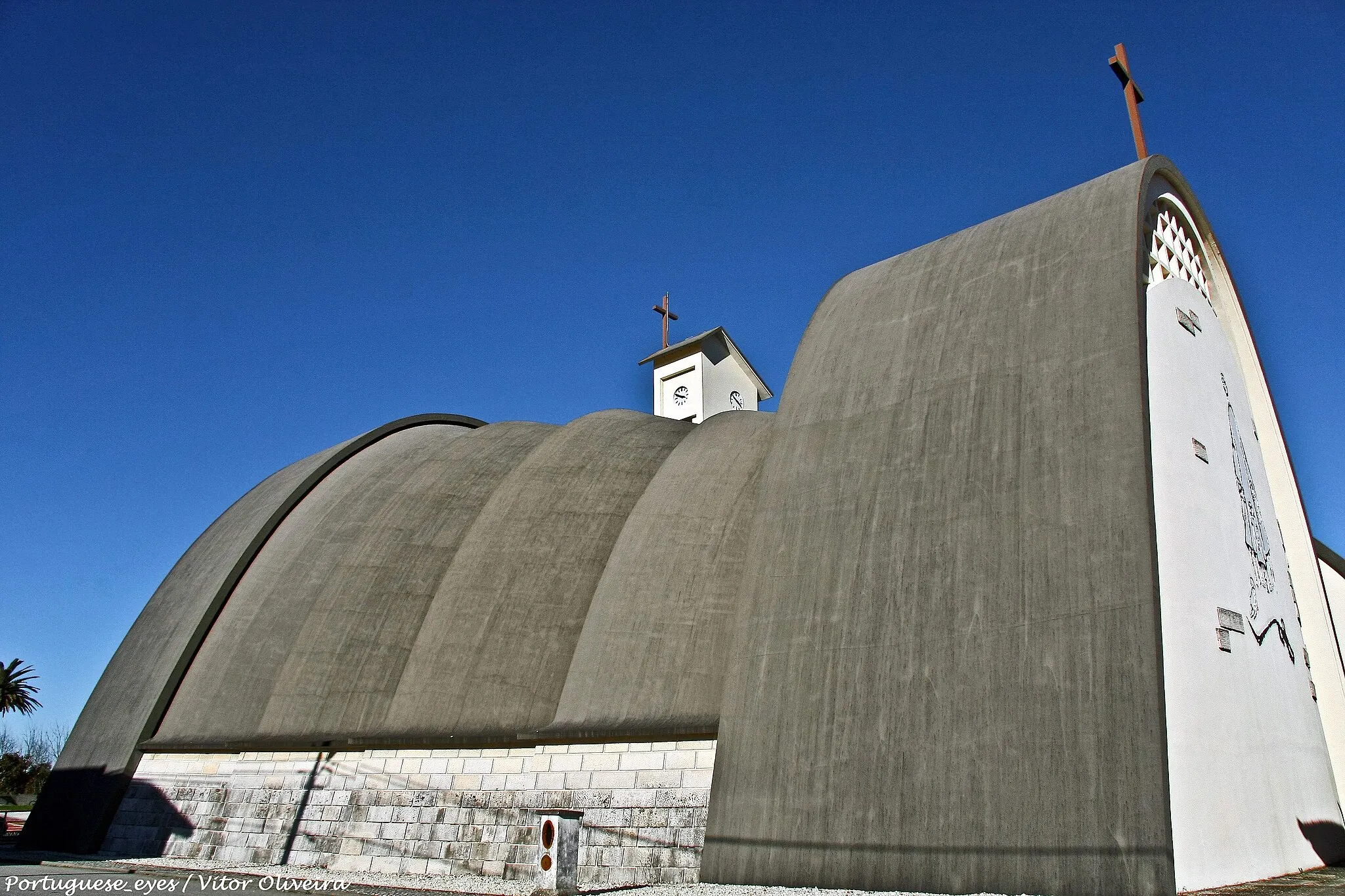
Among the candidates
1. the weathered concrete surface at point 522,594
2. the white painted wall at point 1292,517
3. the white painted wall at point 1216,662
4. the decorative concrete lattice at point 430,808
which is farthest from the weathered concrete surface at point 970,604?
the white painted wall at point 1292,517

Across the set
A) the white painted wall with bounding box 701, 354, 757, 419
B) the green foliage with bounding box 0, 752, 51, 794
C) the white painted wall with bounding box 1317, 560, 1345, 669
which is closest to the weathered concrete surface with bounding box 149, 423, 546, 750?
the white painted wall with bounding box 701, 354, 757, 419

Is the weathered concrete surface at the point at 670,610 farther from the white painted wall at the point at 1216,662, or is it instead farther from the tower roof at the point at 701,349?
the tower roof at the point at 701,349

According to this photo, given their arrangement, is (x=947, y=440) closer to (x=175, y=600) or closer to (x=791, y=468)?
(x=791, y=468)

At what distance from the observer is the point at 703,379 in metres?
24.6

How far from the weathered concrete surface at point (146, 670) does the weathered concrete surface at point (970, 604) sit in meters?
9.84

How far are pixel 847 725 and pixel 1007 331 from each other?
14.2 feet

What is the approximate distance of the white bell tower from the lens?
24688mm

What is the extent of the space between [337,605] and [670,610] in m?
5.86

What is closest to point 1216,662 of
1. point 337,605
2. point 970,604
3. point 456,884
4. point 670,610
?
point 970,604

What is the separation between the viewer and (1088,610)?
23.9 ft

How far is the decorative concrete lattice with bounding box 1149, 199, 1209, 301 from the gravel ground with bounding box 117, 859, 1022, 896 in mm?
7864

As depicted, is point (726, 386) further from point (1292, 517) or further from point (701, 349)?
point (1292, 517)

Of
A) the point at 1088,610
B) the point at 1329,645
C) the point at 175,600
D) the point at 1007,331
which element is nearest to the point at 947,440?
the point at 1007,331

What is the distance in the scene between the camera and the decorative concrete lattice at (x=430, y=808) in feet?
29.5
